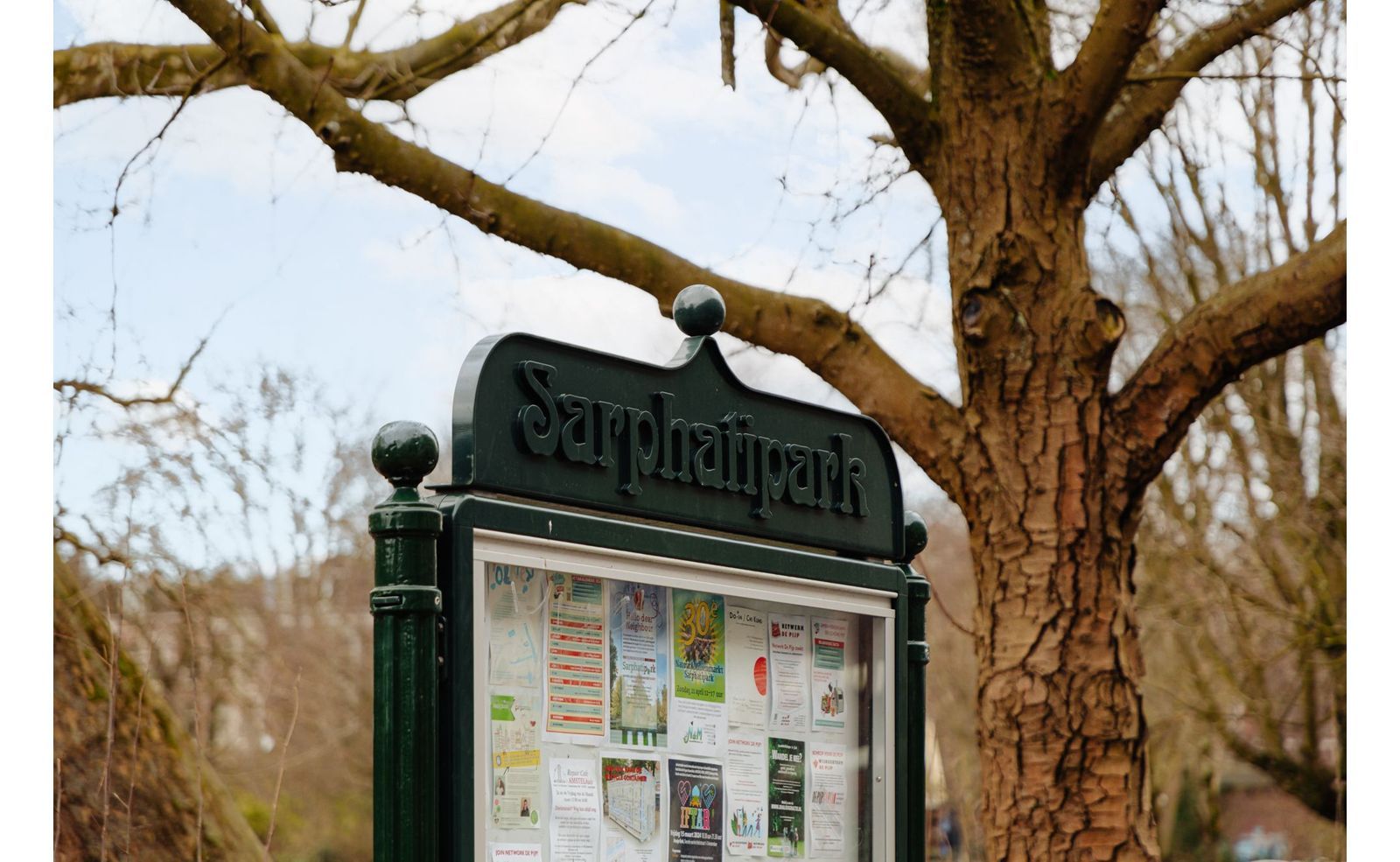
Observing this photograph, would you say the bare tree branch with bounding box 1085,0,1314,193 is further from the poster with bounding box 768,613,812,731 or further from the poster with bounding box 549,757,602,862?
the poster with bounding box 549,757,602,862

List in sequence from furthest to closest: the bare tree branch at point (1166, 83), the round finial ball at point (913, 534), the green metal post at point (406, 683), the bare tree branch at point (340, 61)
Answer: the bare tree branch at point (340, 61) < the bare tree branch at point (1166, 83) < the round finial ball at point (913, 534) < the green metal post at point (406, 683)

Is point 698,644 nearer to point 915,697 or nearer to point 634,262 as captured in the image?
point 915,697

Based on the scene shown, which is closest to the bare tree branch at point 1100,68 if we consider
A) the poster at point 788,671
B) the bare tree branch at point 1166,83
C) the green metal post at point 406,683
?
the bare tree branch at point 1166,83

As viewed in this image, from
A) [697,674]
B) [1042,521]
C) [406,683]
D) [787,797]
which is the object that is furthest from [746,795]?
[1042,521]

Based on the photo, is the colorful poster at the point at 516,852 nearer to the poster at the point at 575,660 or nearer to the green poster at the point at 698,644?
the poster at the point at 575,660

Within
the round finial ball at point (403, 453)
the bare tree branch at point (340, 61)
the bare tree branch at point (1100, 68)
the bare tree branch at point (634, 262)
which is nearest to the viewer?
the round finial ball at point (403, 453)

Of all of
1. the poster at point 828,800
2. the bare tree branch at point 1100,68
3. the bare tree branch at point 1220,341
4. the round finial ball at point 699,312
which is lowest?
the poster at point 828,800

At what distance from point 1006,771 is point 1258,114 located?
7983 millimetres

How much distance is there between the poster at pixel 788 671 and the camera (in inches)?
123

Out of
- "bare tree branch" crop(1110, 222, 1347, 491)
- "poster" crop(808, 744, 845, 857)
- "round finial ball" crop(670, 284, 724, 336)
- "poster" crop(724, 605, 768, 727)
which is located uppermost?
"bare tree branch" crop(1110, 222, 1347, 491)

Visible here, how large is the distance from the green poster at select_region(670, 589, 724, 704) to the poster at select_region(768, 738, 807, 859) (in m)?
0.23

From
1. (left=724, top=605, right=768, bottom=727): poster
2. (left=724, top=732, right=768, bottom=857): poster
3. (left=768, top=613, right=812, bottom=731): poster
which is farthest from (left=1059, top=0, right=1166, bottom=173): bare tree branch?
(left=724, top=732, right=768, bottom=857): poster

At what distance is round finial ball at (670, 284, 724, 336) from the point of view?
10.4 ft

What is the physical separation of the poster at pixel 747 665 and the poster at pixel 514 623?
0.53m
